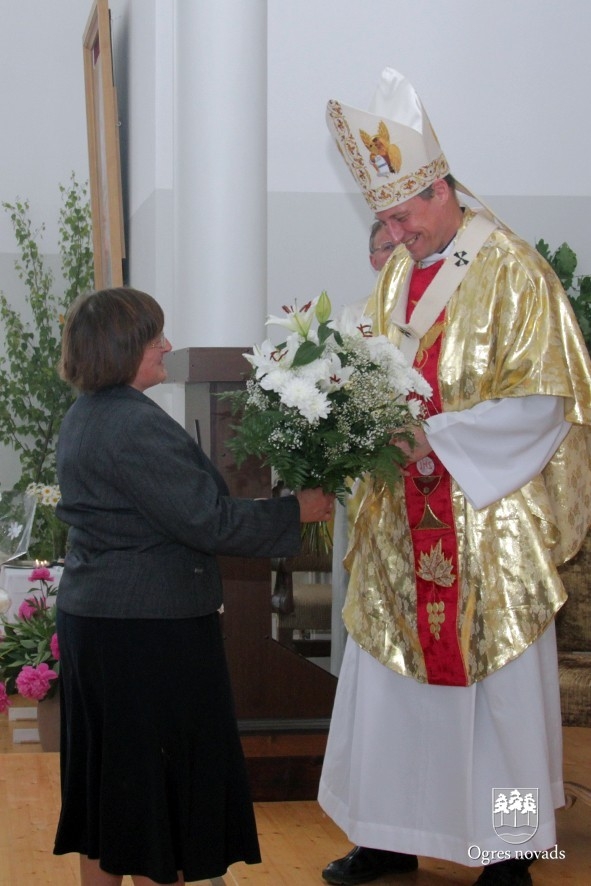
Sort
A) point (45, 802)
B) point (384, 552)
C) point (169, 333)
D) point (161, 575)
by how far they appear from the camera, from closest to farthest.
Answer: point (161, 575), point (384, 552), point (45, 802), point (169, 333)

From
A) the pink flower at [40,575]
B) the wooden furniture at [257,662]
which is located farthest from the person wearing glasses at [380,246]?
the pink flower at [40,575]

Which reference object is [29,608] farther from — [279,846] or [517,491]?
[517,491]

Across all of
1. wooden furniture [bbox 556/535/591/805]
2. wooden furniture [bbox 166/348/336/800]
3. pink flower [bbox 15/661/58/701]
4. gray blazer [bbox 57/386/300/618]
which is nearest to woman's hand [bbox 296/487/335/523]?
gray blazer [bbox 57/386/300/618]

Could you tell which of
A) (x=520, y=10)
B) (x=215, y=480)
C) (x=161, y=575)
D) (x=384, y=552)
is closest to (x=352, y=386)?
(x=215, y=480)

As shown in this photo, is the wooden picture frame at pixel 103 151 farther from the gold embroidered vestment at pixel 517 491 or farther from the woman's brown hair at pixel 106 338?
the woman's brown hair at pixel 106 338

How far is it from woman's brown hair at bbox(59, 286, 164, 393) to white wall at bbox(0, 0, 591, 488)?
2.49 m

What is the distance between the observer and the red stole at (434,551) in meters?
3.12

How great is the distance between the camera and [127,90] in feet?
19.9

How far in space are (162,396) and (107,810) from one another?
3.06 metres

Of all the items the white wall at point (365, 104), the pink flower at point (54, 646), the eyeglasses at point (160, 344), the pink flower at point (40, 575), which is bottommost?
the pink flower at point (54, 646)

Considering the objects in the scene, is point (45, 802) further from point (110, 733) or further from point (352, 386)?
point (352, 386)

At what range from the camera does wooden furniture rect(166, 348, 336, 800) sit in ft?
13.0

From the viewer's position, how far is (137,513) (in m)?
2.46

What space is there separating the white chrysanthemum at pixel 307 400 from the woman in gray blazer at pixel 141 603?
23 centimetres
